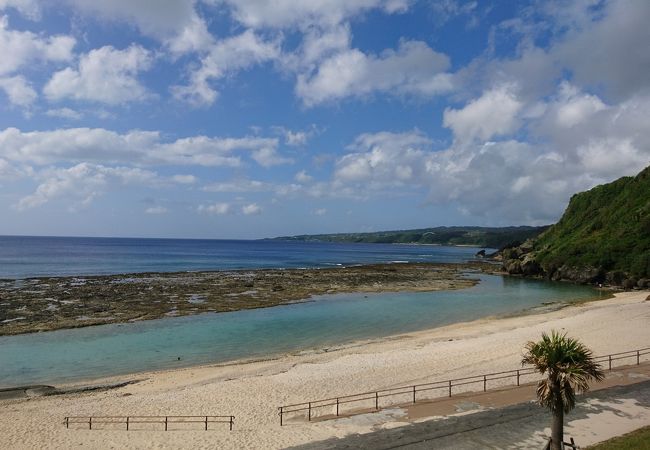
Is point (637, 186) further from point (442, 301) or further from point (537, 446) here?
point (537, 446)

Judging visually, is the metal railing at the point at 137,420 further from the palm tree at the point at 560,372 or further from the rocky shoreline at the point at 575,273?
the rocky shoreline at the point at 575,273

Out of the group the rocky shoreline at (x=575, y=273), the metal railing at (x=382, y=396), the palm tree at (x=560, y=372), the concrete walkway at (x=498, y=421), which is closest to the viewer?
the palm tree at (x=560, y=372)

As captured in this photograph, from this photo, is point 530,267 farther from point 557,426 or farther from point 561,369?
point 561,369

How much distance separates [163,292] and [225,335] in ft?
91.3

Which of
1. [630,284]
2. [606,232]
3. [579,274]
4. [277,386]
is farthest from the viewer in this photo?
[606,232]

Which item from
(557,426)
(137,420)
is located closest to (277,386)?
(137,420)

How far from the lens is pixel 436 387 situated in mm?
24125

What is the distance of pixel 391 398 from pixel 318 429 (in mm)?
5462

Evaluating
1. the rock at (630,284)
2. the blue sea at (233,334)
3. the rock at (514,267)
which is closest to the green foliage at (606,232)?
the rock at (630,284)

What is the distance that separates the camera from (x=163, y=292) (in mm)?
64688

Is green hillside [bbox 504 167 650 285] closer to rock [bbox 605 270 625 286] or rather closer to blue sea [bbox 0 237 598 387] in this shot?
rock [bbox 605 270 625 286]

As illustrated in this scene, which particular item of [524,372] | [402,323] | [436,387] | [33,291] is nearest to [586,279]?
[402,323]

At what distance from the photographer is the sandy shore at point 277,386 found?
18938 mm

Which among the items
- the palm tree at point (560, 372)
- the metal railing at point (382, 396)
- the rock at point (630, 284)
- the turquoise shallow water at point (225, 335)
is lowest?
the turquoise shallow water at point (225, 335)
